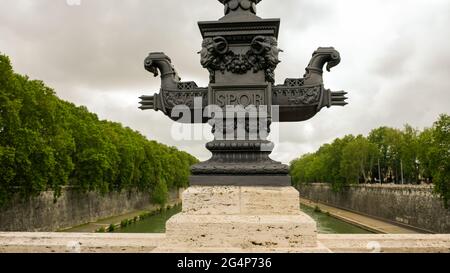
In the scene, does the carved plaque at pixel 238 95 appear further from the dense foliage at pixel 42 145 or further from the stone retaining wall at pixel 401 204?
the stone retaining wall at pixel 401 204

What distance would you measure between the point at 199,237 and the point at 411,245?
316 cm

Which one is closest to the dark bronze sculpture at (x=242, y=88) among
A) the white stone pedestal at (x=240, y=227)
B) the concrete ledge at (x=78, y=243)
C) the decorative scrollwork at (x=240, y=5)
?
the decorative scrollwork at (x=240, y=5)

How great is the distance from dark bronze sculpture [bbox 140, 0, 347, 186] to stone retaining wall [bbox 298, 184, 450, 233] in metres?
27.6

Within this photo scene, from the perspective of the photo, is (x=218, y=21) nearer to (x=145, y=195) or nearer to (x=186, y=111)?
(x=186, y=111)

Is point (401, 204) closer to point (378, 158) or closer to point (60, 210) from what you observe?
point (378, 158)

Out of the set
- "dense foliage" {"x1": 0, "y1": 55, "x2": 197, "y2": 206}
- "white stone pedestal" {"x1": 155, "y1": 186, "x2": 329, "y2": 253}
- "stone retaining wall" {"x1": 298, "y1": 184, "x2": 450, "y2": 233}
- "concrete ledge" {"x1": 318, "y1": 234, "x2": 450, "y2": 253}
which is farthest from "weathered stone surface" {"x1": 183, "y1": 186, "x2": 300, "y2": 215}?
"stone retaining wall" {"x1": 298, "y1": 184, "x2": 450, "y2": 233}

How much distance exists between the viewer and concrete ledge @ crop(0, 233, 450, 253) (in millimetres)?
5703

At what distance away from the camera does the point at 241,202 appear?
17.4 feet

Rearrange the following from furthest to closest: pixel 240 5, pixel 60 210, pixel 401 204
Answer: pixel 401 204 → pixel 60 210 → pixel 240 5

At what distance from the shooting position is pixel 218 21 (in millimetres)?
6078

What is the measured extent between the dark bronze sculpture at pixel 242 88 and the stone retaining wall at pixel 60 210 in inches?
907

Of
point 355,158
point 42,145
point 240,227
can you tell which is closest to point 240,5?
point 240,227

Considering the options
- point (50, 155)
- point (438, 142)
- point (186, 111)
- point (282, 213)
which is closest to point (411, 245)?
point (282, 213)

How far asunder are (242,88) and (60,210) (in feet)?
100
